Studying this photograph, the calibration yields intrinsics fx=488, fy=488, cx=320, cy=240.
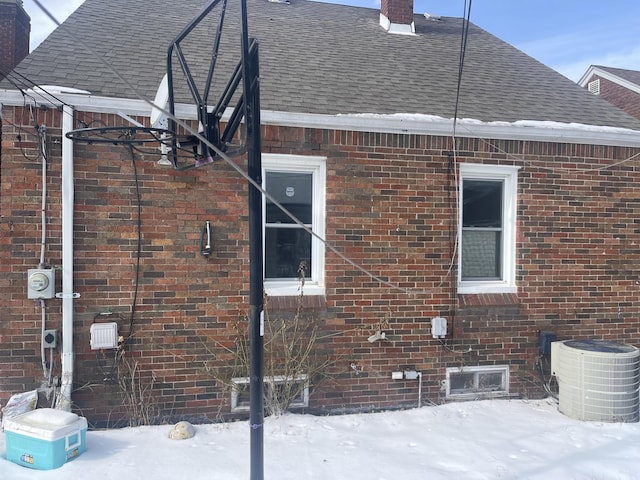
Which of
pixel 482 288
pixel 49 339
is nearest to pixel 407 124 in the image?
pixel 482 288

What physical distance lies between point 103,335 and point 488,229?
4.64m

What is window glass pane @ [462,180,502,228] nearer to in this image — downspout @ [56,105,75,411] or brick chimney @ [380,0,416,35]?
brick chimney @ [380,0,416,35]

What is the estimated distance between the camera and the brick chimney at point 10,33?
25.4 ft

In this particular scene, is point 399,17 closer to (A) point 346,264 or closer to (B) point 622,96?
(A) point 346,264

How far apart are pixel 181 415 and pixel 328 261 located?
229cm

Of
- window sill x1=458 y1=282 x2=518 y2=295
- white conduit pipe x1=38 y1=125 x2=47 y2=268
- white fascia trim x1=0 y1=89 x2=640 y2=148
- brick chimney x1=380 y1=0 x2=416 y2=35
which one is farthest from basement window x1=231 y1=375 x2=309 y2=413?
brick chimney x1=380 y1=0 x2=416 y2=35

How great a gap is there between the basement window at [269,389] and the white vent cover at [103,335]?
1299 millimetres

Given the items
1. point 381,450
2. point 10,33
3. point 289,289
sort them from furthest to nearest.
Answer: point 10,33 < point 289,289 < point 381,450

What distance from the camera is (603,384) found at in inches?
205

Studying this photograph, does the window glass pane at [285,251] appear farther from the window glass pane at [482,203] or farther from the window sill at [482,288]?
the window glass pane at [482,203]

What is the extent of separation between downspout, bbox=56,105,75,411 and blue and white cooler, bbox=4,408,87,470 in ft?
2.39

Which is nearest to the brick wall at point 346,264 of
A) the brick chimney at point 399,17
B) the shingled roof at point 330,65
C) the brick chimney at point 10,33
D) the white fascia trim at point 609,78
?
the shingled roof at point 330,65

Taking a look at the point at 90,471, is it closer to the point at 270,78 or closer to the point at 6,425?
the point at 6,425

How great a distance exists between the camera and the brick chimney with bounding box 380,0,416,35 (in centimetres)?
851
